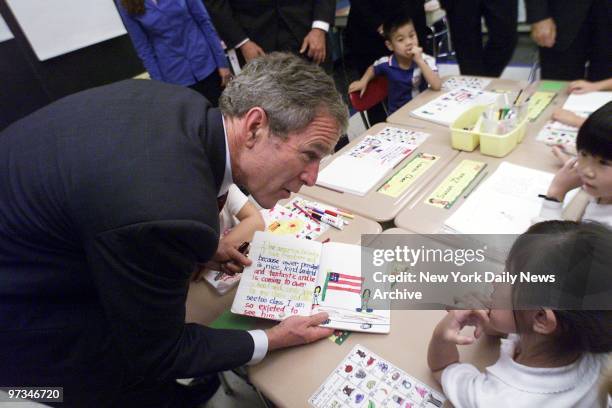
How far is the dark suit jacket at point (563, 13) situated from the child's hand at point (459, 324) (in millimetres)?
1887

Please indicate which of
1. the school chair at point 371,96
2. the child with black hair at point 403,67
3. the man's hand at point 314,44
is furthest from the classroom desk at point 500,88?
the man's hand at point 314,44

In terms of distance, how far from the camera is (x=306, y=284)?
93 centimetres

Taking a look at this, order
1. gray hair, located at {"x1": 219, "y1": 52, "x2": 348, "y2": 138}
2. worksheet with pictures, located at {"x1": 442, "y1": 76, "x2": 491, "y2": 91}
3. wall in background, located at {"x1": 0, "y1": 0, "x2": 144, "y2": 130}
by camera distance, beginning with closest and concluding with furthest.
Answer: gray hair, located at {"x1": 219, "y1": 52, "x2": 348, "y2": 138}
worksheet with pictures, located at {"x1": 442, "y1": 76, "x2": 491, "y2": 91}
wall in background, located at {"x1": 0, "y1": 0, "x2": 144, "y2": 130}

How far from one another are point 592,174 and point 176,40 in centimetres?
235

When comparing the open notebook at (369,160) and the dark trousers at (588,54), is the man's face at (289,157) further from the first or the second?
the dark trousers at (588,54)

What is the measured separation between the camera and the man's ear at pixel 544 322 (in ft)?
1.90

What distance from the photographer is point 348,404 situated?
692 mm

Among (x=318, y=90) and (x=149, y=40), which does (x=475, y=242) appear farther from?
(x=149, y=40)

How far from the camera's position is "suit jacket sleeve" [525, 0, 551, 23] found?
184 cm

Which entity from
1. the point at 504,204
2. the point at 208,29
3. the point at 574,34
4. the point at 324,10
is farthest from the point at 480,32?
the point at 208,29

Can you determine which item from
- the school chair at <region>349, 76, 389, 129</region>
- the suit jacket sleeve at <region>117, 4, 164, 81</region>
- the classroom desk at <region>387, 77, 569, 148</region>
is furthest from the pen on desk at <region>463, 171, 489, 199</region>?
the suit jacket sleeve at <region>117, 4, 164, 81</region>

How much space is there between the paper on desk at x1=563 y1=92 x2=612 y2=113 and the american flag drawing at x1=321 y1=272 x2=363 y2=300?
1.20m

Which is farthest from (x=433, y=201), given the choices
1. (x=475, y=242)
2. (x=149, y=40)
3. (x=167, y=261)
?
(x=149, y=40)

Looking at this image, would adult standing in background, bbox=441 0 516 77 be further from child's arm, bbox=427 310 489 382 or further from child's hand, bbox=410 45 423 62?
child's arm, bbox=427 310 489 382
